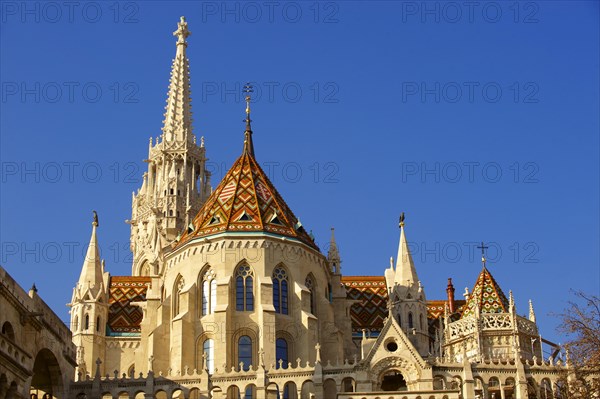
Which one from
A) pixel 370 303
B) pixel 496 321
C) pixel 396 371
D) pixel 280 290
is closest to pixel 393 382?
pixel 396 371

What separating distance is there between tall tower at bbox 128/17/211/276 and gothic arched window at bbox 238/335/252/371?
→ 2323 cm

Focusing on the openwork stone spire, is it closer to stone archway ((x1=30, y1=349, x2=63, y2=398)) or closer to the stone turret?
the stone turret

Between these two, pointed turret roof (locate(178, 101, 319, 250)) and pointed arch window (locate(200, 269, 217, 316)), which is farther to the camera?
pointed turret roof (locate(178, 101, 319, 250))

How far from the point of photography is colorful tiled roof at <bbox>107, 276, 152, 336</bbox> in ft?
207

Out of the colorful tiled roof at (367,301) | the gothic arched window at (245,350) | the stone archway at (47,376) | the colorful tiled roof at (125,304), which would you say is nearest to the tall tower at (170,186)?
the colorful tiled roof at (125,304)

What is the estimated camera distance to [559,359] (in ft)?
160

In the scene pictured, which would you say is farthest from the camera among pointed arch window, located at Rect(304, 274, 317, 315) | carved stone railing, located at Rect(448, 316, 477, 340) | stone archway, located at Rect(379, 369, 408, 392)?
pointed arch window, located at Rect(304, 274, 317, 315)

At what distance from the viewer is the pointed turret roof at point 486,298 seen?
56.8 meters

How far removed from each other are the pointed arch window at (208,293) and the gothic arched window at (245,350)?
2402 millimetres

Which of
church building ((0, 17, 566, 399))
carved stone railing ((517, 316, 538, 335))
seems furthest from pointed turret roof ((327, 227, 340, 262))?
carved stone railing ((517, 316, 538, 335))

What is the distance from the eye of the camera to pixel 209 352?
55.4 meters

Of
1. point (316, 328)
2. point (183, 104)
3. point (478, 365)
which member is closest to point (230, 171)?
point (316, 328)

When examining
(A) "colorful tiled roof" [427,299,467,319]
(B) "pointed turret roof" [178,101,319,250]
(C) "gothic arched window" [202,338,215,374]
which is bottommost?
(C) "gothic arched window" [202,338,215,374]

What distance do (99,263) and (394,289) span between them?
1801 cm
